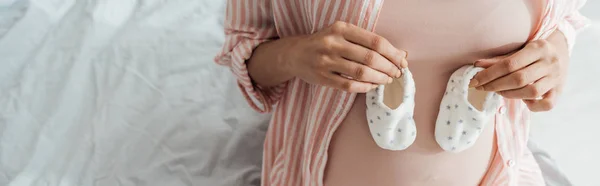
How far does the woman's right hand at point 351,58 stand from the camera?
25.1 inches

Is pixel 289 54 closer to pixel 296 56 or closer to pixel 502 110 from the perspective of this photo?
pixel 296 56

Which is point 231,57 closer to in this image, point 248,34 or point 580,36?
point 248,34

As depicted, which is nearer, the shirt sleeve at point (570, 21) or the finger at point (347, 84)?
the finger at point (347, 84)

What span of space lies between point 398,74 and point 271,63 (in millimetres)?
191

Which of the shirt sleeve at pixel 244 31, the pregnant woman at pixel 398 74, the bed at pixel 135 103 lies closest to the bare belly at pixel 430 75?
the pregnant woman at pixel 398 74

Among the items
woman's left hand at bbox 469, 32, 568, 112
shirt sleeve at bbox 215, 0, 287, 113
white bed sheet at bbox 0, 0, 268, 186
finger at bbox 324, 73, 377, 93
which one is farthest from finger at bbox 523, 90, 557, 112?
white bed sheet at bbox 0, 0, 268, 186

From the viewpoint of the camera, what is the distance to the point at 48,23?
1353 mm

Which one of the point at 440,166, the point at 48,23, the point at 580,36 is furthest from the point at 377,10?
the point at 48,23

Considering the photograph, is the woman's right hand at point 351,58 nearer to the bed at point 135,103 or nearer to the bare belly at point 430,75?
the bare belly at point 430,75

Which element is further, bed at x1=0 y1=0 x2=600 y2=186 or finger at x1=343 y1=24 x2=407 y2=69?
bed at x1=0 y1=0 x2=600 y2=186

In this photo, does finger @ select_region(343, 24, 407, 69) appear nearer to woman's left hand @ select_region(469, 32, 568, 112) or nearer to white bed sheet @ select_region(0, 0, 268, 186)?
woman's left hand @ select_region(469, 32, 568, 112)

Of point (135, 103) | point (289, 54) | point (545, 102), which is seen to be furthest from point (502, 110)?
point (135, 103)

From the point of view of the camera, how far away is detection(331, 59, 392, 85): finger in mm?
639

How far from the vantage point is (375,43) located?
635 mm
